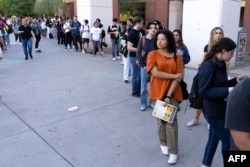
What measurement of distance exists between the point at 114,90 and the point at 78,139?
2.70 metres

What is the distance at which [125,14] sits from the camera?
20125 mm

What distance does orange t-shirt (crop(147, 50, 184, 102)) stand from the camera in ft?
11.1

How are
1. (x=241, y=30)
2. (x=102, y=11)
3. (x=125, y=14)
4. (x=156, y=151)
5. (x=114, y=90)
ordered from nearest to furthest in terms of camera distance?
(x=156, y=151), (x=114, y=90), (x=241, y=30), (x=102, y=11), (x=125, y=14)

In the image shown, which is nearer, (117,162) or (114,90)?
(117,162)

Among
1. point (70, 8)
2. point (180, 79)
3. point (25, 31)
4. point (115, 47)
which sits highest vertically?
point (70, 8)

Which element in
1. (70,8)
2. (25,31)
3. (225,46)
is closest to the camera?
(225,46)

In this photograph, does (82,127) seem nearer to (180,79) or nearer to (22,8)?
(180,79)

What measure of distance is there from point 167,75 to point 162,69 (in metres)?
0.11

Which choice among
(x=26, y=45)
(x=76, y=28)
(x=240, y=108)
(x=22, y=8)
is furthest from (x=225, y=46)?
(x=22, y=8)

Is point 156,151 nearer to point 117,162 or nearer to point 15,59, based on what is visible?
point 117,162

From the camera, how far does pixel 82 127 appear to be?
4.57 meters

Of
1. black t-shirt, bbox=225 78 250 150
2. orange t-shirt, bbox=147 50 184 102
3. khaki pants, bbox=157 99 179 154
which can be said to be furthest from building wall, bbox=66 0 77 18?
black t-shirt, bbox=225 78 250 150

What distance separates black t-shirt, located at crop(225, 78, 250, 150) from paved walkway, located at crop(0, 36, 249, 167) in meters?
1.96

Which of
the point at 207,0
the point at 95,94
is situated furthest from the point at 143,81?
the point at 207,0
